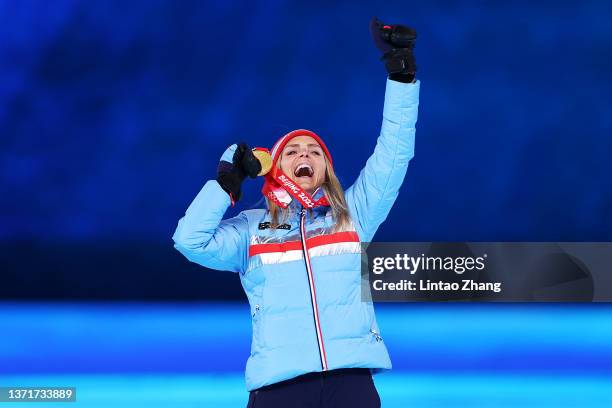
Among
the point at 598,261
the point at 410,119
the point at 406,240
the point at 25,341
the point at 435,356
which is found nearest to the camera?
the point at 410,119

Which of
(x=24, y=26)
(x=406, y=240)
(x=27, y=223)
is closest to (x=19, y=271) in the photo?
(x=27, y=223)

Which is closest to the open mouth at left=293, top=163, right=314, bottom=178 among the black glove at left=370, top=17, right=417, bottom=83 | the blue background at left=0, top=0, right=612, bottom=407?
the black glove at left=370, top=17, right=417, bottom=83

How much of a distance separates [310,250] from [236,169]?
313 mm

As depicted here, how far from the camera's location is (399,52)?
2148 millimetres

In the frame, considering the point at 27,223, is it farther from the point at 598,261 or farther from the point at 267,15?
the point at 598,261

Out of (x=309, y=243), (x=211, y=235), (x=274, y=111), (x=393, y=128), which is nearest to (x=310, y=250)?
(x=309, y=243)

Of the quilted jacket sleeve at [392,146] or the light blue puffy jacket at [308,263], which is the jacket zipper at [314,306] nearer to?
the light blue puffy jacket at [308,263]

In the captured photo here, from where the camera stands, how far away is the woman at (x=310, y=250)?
196 cm

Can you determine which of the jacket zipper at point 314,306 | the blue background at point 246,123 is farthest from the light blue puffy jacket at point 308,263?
the blue background at point 246,123

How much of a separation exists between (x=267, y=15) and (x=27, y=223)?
7.33 ft

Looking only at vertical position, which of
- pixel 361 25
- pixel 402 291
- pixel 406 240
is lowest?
pixel 402 291

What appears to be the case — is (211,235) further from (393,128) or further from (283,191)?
(393,128)

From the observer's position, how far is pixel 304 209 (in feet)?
7.12

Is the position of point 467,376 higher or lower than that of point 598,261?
lower
